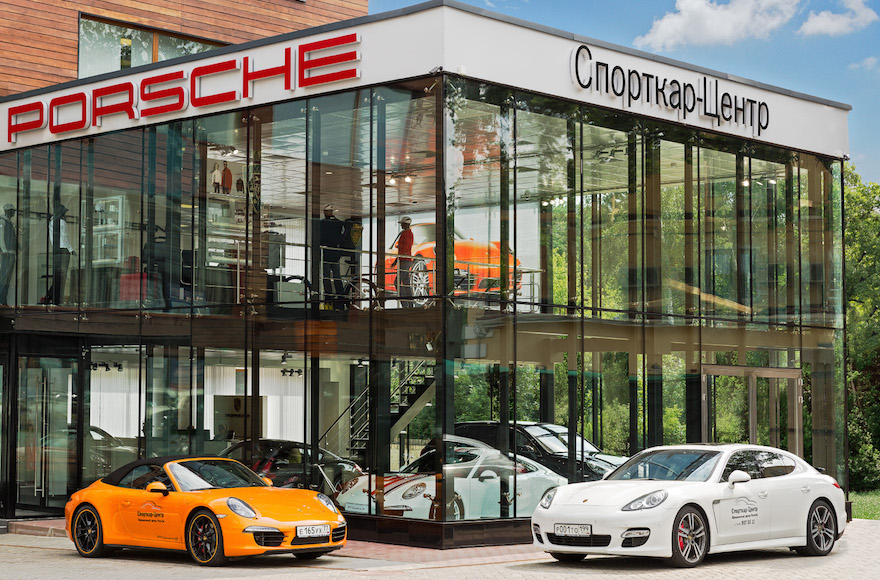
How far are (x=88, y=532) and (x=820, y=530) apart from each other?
9.57 m

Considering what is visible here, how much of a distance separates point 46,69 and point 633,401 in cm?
1355

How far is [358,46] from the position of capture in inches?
695

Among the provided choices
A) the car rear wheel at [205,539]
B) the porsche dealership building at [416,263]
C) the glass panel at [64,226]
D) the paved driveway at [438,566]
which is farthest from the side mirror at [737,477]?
the glass panel at [64,226]

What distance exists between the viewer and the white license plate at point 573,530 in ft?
43.8

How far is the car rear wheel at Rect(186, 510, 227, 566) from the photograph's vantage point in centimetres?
1402

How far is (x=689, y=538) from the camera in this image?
13484 millimetres

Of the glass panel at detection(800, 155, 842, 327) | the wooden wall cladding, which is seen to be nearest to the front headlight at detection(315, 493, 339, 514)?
the glass panel at detection(800, 155, 842, 327)

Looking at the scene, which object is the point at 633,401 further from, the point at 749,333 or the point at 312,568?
the point at 312,568

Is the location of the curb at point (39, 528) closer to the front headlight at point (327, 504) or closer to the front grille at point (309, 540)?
the front headlight at point (327, 504)

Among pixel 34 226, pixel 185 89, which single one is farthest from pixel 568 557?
pixel 34 226

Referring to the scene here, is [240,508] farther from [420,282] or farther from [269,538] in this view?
[420,282]

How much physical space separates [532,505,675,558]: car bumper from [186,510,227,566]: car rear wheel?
13.1 feet

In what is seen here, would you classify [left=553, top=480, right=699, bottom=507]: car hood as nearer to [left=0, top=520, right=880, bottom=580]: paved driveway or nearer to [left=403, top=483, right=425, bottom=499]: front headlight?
[left=0, top=520, right=880, bottom=580]: paved driveway

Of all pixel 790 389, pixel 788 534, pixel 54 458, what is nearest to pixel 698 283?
pixel 790 389
